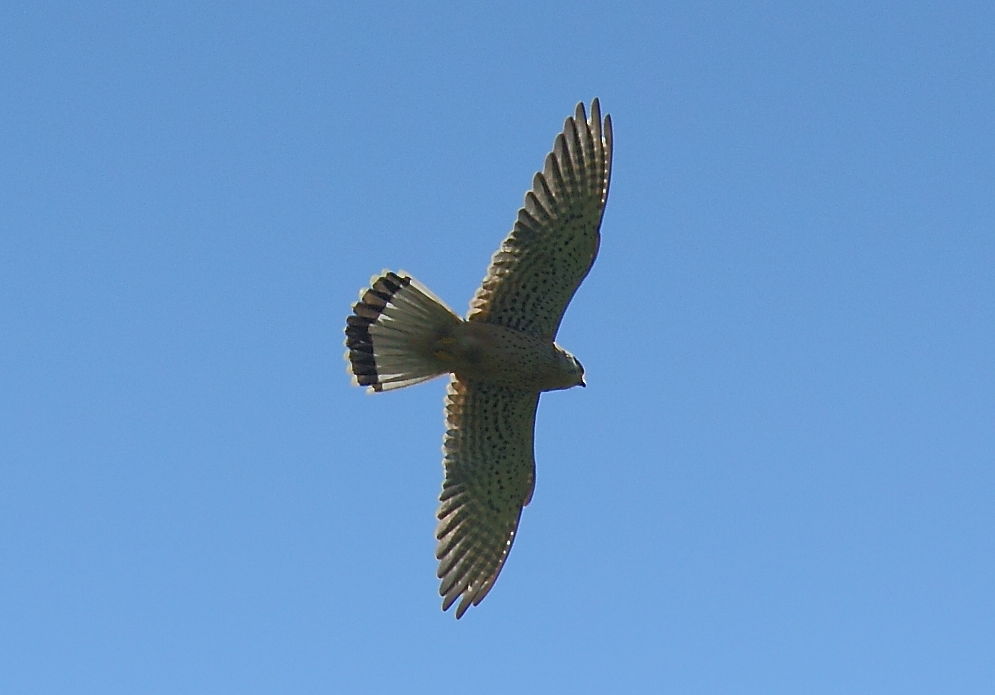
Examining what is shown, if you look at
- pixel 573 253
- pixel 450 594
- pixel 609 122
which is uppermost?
pixel 609 122

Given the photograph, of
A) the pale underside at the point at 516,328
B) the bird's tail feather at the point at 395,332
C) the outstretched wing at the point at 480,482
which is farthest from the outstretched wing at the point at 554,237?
the outstretched wing at the point at 480,482

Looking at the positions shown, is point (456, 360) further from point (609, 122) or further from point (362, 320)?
point (609, 122)

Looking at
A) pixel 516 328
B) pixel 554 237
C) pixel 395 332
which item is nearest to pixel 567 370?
pixel 516 328

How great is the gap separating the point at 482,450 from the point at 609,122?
3.13 m

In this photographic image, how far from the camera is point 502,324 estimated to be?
15.8 metres

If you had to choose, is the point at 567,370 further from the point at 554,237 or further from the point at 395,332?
the point at 395,332

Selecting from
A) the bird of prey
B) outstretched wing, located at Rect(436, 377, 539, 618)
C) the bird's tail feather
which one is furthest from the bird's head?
the bird's tail feather

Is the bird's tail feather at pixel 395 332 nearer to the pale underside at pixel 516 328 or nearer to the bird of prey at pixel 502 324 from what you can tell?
the bird of prey at pixel 502 324

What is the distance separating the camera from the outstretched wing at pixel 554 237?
1567 centimetres

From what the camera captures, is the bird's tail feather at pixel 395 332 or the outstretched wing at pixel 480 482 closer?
the bird's tail feather at pixel 395 332

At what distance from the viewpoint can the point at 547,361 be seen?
52.0 feet

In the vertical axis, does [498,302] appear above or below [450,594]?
above

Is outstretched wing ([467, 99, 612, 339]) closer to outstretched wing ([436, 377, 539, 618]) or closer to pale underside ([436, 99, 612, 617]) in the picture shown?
pale underside ([436, 99, 612, 617])

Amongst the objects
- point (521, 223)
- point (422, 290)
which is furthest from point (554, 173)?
point (422, 290)
